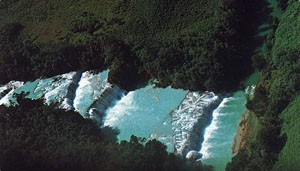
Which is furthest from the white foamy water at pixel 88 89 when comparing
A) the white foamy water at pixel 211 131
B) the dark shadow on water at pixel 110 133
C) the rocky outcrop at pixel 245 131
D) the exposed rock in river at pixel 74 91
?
the rocky outcrop at pixel 245 131

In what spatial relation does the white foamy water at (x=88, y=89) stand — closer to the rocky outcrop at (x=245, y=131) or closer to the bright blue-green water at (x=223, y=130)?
the bright blue-green water at (x=223, y=130)

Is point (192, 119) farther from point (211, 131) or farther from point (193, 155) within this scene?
point (193, 155)

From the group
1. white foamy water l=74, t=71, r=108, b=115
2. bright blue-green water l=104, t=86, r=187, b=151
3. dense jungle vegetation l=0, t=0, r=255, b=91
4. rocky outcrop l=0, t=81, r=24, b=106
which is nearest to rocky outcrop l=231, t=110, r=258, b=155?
dense jungle vegetation l=0, t=0, r=255, b=91

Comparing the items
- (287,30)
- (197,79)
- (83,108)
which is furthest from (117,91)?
(287,30)

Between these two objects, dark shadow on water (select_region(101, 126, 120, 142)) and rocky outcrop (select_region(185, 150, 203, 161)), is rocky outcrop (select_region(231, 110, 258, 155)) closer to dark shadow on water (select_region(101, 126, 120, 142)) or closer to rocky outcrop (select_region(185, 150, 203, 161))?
rocky outcrop (select_region(185, 150, 203, 161))

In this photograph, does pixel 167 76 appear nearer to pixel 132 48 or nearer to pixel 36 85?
pixel 132 48

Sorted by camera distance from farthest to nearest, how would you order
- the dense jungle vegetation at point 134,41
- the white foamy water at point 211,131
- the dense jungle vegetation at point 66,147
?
the dense jungle vegetation at point 134,41, the white foamy water at point 211,131, the dense jungle vegetation at point 66,147
